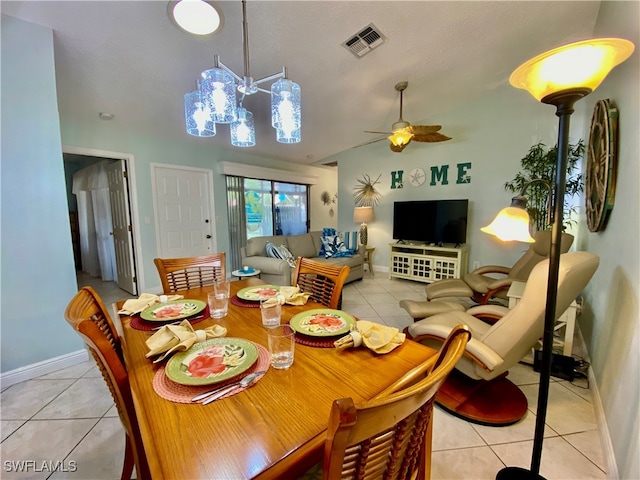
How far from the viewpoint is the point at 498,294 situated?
303 cm

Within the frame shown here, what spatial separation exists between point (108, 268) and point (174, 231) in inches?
64.5

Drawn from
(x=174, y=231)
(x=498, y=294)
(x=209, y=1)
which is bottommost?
(x=498, y=294)

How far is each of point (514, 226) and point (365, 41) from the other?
234 centimetres

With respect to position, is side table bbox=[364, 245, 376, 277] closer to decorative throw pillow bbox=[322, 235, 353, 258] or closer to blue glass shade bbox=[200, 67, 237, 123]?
decorative throw pillow bbox=[322, 235, 353, 258]

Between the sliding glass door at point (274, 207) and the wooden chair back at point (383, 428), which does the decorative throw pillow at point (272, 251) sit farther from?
the wooden chair back at point (383, 428)

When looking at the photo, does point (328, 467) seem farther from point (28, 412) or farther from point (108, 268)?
point (108, 268)

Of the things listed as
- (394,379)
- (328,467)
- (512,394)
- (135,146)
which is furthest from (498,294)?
(135,146)

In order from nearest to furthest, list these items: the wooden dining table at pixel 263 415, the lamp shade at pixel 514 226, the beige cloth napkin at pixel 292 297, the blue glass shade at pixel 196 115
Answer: the wooden dining table at pixel 263 415 < the lamp shade at pixel 514 226 < the beige cloth napkin at pixel 292 297 < the blue glass shade at pixel 196 115

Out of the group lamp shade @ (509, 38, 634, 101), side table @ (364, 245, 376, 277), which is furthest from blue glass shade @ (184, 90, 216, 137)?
side table @ (364, 245, 376, 277)

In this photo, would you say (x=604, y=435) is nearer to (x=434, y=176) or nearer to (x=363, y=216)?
(x=434, y=176)

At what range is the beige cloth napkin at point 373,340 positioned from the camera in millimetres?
958

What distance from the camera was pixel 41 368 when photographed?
2.01 m

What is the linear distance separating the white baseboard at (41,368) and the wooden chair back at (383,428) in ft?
8.79

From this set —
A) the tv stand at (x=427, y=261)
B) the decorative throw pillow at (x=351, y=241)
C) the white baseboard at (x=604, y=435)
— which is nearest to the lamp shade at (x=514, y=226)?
the white baseboard at (x=604, y=435)
